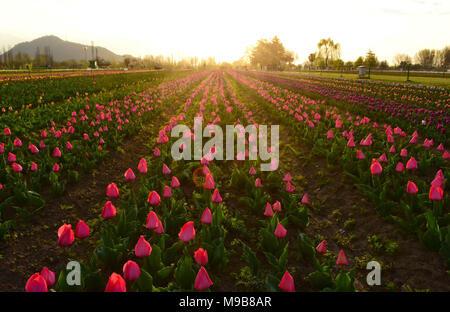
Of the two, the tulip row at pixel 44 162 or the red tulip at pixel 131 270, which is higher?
the tulip row at pixel 44 162

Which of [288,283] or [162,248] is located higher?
[288,283]

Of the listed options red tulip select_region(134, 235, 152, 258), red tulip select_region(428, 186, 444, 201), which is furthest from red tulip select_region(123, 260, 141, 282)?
red tulip select_region(428, 186, 444, 201)

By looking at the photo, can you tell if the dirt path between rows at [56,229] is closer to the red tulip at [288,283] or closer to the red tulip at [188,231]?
the red tulip at [188,231]

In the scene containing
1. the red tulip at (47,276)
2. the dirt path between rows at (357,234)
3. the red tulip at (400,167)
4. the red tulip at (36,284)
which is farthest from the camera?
the red tulip at (400,167)

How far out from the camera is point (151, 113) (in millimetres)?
11406

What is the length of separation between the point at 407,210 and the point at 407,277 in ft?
3.11

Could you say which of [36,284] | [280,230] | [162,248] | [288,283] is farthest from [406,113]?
[36,284]

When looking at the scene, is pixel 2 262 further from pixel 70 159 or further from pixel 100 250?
pixel 70 159

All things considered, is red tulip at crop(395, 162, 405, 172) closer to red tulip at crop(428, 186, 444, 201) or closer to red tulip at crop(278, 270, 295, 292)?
red tulip at crop(428, 186, 444, 201)

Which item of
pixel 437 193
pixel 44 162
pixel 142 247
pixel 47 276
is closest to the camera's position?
pixel 47 276

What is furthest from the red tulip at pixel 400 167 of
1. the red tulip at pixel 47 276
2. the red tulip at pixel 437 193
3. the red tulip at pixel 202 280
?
the red tulip at pixel 47 276

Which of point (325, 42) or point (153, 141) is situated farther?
point (325, 42)

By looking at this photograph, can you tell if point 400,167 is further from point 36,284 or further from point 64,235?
point 36,284
